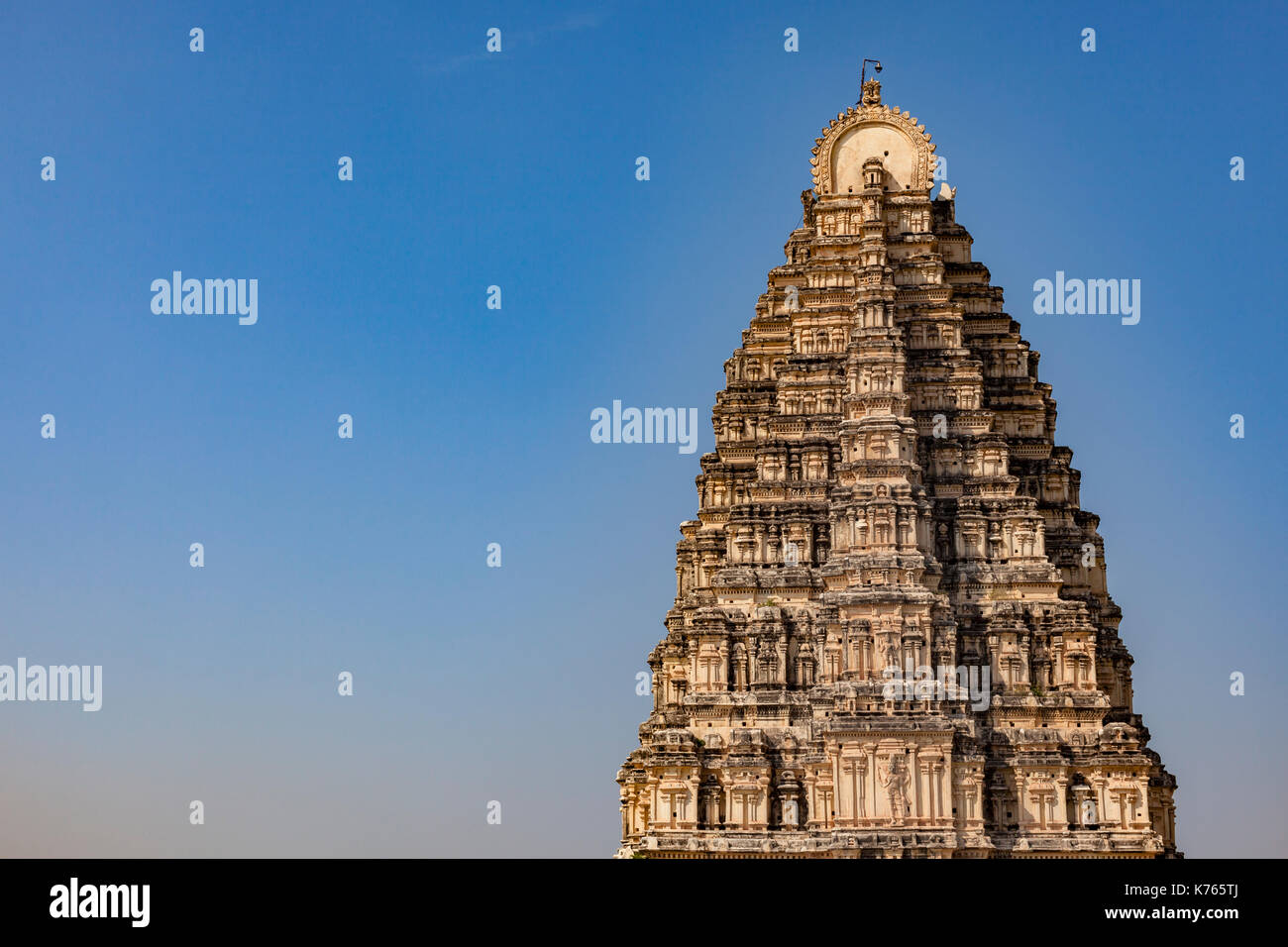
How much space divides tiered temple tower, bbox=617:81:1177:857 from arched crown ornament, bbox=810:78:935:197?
91 mm

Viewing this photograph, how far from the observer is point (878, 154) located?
81.6 m

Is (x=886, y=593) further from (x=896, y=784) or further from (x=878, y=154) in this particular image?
(x=878, y=154)

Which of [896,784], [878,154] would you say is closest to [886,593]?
[896,784]

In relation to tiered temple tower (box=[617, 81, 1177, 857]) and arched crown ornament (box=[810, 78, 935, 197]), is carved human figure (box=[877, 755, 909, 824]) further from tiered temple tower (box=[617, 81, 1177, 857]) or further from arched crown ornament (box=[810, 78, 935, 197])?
arched crown ornament (box=[810, 78, 935, 197])

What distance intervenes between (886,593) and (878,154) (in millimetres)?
21070

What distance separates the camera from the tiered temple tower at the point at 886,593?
68.1 meters

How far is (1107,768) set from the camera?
2689 inches

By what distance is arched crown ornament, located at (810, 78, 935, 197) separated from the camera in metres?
81.2

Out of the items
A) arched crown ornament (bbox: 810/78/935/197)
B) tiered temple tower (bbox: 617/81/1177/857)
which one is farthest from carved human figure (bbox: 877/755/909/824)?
arched crown ornament (bbox: 810/78/935/197)

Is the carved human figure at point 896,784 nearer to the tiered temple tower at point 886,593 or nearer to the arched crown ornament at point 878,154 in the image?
the tiered temple tower at point 886,593

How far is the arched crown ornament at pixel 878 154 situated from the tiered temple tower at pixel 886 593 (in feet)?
0.30
